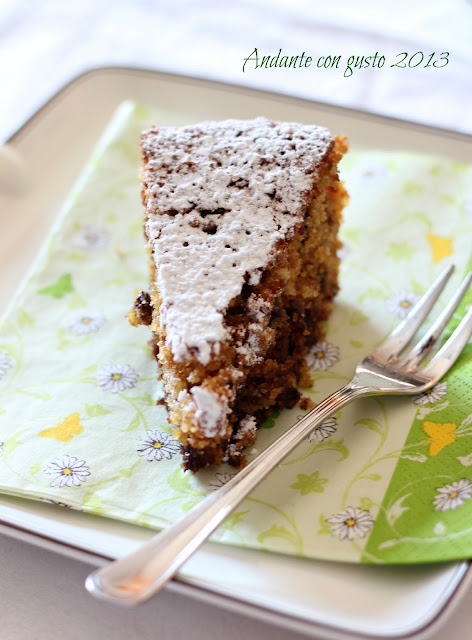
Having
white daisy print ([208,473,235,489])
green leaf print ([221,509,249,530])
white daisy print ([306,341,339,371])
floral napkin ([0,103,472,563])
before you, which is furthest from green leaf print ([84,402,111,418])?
white daisy print ([306,341,339,371])

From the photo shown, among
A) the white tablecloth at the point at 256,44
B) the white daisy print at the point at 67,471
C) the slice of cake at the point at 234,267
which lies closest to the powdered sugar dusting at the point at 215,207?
the slice of cake at the point at 234,267

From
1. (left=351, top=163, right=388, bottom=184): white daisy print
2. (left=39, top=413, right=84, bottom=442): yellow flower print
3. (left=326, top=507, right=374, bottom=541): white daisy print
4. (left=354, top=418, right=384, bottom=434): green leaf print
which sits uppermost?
(left=351, top=163, right=388, bottom=184): white daisy print

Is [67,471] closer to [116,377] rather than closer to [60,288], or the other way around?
[116,377]

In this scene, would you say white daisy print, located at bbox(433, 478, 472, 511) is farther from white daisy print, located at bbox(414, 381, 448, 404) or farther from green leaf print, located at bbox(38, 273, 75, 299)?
green leaf print, located at bbox(38, 273, 75, 299)

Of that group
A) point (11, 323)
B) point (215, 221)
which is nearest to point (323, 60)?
point (215, 221)

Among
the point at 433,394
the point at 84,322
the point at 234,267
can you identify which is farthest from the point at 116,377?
the point at 433,394

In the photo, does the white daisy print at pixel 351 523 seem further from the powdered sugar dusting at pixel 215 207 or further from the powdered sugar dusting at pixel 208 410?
the powdered sugar dusting at pixel 215 207

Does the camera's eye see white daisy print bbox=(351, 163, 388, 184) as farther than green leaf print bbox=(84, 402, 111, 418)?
Yes
